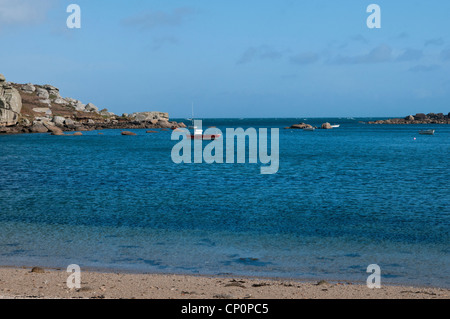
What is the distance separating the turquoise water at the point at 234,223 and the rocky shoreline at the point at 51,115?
266 feet

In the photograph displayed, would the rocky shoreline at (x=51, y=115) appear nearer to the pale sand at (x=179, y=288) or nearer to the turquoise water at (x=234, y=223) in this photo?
the turquoise water at (x=234, y=223)

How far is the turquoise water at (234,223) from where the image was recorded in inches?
573

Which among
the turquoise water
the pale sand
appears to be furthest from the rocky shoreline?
the pale sand

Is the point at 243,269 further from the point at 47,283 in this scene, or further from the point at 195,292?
the point at 47,283

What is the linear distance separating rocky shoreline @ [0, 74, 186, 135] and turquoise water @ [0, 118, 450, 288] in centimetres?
8095

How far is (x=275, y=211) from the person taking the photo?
23438 mm

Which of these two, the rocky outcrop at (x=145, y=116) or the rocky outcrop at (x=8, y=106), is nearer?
the rocky outcrop at (x=8, y=106)

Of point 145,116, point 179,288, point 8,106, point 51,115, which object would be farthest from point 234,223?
point 145,116

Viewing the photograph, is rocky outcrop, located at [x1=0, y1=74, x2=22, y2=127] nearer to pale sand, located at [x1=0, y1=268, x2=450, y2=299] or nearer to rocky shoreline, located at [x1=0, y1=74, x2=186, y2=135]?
rocky shoreline, located at [x1=0, y1=74, x2=186, y2=135]

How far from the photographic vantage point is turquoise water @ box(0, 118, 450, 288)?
14547 mm

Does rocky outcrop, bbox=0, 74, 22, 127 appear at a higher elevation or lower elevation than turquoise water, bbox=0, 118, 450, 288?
higher

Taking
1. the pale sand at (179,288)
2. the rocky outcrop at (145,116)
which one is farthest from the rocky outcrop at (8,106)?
the pale sand at (179,288)

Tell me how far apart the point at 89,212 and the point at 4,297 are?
13.5 m

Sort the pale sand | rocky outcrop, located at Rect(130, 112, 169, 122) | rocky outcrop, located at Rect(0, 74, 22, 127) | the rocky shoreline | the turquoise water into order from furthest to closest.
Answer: rocky outcrop, located at Rect(130, 112, 169, 122), the rocky shoreline, rocky outcrop, located at Rect(0, 74, 22, 127), the turquoise water, the pale sand
